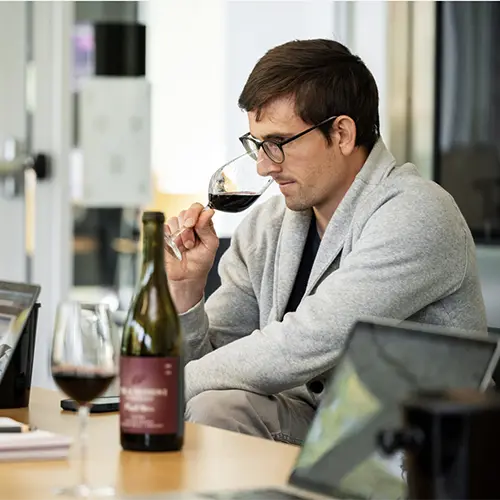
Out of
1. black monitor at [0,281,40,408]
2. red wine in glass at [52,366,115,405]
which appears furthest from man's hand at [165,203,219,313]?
red wine in glass at [52,366,115,405]

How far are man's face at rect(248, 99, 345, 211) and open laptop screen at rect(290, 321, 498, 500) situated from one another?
1.31 metres

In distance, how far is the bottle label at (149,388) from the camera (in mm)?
1446

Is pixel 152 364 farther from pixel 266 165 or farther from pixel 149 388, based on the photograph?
pixel 266 165

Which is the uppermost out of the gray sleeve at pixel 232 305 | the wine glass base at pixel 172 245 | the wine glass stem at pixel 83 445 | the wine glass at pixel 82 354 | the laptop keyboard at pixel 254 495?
the wine glass at pixel 82 354

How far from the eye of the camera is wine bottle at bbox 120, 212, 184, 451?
4.75 feet

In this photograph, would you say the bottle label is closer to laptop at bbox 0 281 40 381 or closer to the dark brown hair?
laptop at bbox 0 281 40 381

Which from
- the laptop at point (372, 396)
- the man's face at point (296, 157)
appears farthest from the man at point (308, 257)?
the laptop at point (372, 396)

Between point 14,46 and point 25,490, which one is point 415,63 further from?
point 25,490

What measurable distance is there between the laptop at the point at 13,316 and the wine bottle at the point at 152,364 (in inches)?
17.1

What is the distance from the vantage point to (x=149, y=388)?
4.75ft

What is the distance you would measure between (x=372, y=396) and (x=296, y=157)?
139cm

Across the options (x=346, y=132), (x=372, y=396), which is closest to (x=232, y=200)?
(x=346, y=132)

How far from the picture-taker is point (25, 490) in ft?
4.25

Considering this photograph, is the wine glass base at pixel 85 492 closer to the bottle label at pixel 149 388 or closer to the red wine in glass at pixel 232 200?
the bottle label at pixel 149 388
